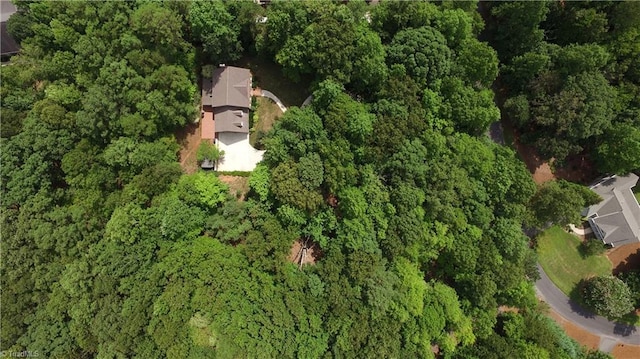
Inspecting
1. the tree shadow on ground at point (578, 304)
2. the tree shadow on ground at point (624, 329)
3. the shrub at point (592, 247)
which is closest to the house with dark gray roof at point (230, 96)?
the shrub at point (592, 247)

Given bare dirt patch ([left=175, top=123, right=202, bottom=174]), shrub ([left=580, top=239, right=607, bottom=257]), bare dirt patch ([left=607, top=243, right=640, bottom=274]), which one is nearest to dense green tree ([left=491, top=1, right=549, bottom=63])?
shrub ([left=580, top=239, right=607, bottom=257])

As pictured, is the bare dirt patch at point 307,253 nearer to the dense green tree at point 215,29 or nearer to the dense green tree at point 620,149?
the dense green tree at point 215,29

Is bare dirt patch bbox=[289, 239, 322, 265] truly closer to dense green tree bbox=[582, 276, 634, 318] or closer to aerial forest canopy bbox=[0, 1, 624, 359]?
aerial forest canopy bbox=[0, 1, 624, 359]

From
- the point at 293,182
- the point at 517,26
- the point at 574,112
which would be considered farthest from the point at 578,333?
the point at 293,182

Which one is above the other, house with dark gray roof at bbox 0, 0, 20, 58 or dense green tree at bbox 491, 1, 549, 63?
dense green tree at bbox 491, 1, 549, 63

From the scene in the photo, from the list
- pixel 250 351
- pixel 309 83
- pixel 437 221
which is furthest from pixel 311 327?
pixel 309 83

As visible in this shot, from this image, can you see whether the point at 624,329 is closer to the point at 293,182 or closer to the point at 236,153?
the point at 293,182
